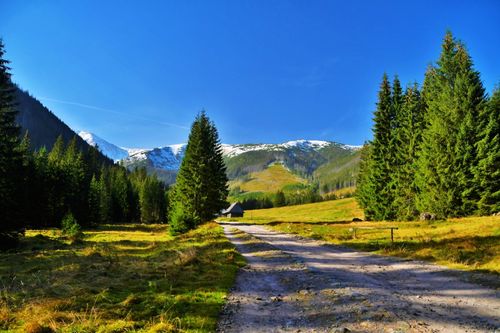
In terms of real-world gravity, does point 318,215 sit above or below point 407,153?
below

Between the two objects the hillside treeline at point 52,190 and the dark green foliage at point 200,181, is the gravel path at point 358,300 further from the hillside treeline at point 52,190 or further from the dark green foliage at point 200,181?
the dark green foliage at point 200,181

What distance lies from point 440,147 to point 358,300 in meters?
35.5

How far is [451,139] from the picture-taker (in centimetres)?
3766

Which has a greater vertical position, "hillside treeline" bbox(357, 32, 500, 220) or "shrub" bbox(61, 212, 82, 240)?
"hillside treeline" bbox(357, 32, 500, 220)

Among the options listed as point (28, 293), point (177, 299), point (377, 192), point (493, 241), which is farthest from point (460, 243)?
point (377, 192)

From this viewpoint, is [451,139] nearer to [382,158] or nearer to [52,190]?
[382,158]

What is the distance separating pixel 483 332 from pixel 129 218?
366 feet

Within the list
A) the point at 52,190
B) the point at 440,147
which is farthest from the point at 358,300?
the point at 52,190

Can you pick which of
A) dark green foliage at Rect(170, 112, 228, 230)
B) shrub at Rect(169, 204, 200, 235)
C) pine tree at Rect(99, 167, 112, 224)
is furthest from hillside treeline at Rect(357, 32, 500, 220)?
pine tree at Rect(99, 167, 112, 224)

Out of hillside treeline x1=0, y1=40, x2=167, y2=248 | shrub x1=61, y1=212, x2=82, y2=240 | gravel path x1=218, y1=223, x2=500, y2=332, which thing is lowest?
shrub x1=61, y1=212, x2=82, y2=240

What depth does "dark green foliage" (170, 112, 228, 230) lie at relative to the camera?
4566cm

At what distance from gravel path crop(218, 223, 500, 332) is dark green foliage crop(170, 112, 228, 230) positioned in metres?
31.4

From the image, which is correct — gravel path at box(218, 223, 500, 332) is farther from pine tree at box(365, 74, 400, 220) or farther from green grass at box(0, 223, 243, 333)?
pine tree at box(365, 74, 400, 220)

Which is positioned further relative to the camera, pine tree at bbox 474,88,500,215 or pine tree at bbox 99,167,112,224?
pine tree at bbox 99,167,112,224
